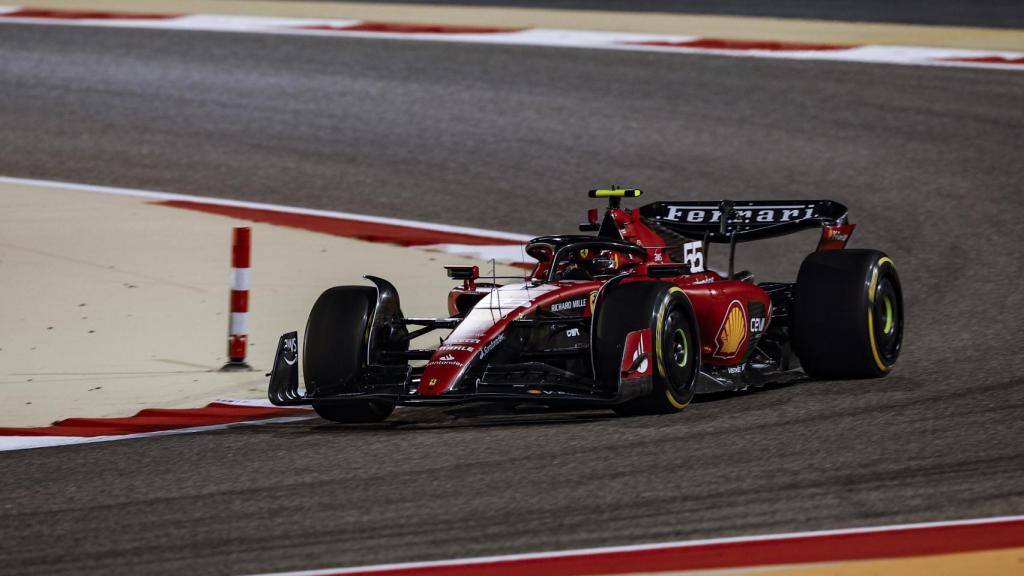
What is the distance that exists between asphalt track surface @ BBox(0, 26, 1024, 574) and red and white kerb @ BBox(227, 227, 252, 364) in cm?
161

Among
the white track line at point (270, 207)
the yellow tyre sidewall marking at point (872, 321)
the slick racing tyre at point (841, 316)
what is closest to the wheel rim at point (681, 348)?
the slick racing tyre at point (841, 316)

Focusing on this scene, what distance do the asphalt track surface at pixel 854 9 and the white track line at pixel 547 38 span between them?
1.26 m

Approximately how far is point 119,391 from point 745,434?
12.2 feet

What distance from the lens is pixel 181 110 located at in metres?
17.4

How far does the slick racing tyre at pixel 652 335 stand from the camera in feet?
25.1

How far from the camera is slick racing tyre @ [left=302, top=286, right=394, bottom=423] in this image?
8086 mm

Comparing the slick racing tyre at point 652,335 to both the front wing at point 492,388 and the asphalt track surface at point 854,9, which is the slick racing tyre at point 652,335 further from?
the asphalt track surface at point 854,9

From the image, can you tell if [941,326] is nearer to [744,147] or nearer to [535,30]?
[744,147]

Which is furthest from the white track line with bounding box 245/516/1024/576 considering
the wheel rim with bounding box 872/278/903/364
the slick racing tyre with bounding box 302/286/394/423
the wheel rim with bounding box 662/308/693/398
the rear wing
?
the rear wing

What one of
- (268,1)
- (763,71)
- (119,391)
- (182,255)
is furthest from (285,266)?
(268,1)

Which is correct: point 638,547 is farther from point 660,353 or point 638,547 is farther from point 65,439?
point 65,439

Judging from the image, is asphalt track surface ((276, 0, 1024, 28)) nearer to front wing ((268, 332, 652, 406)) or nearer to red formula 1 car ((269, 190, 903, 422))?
red formula 1 car ((269, 190, 903, 422))

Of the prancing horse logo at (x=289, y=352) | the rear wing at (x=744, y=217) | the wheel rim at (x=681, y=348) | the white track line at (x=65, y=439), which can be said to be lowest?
the white track line at (x=65, y=439)

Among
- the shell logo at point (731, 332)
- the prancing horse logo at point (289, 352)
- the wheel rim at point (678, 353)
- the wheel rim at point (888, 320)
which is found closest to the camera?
the wheel rim at point (678, 353)
